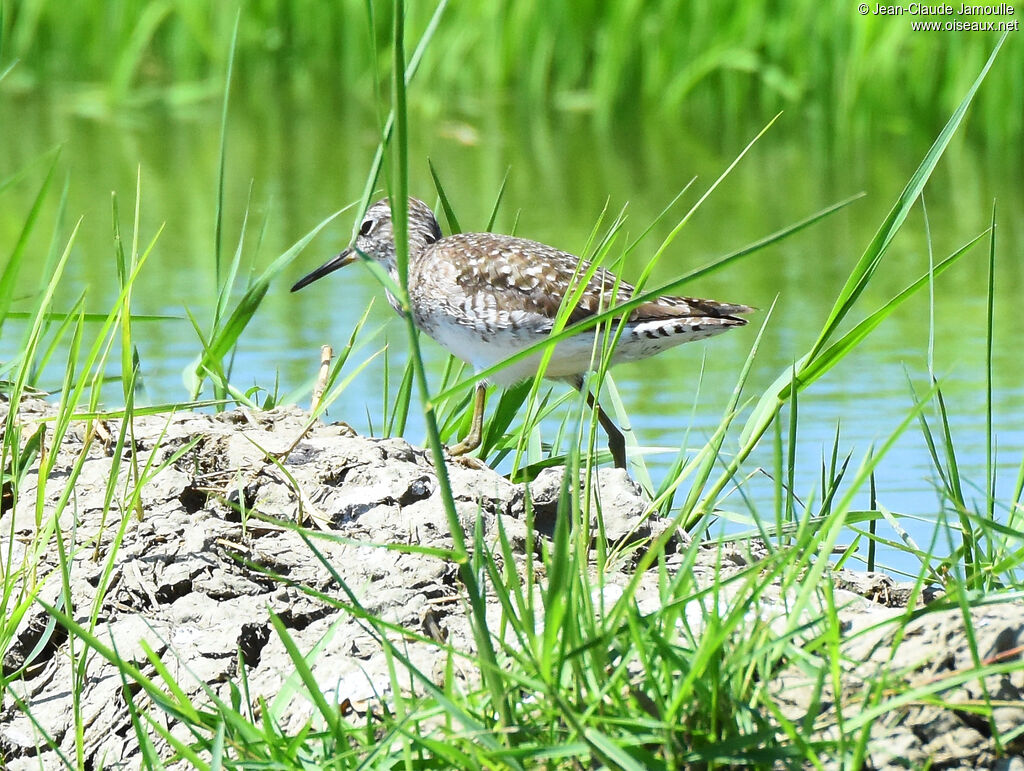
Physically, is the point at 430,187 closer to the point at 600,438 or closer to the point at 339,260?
the point at 339,260

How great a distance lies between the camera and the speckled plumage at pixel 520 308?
15.5 ft

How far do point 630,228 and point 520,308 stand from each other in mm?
3618

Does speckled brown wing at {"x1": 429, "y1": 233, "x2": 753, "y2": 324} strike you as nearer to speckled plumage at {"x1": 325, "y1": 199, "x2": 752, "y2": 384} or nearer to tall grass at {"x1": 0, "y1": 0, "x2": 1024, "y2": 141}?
speckled plumage at {"x1": 325, "y1": 199, "x2": 752, "y2": 384}

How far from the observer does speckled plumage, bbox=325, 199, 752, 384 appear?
4730 mm

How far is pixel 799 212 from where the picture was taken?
28.8ft

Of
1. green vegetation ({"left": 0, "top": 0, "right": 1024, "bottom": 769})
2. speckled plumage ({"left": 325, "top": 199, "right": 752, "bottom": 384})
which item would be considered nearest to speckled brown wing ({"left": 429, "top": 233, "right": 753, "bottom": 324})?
speckled plumage ({"left": 325, "top": 199, "right": 752, "bottom": 384})

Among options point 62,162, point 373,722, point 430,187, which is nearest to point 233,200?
point 430,187

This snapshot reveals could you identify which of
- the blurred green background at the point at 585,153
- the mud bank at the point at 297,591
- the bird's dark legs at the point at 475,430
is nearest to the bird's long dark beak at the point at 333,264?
the blurred green background at the point at 585,153

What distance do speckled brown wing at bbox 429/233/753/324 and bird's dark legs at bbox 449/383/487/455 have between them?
0.42 metres

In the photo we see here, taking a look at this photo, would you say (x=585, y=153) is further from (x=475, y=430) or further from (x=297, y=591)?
(x=297, y=591)

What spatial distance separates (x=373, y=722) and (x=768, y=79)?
8.54 meters

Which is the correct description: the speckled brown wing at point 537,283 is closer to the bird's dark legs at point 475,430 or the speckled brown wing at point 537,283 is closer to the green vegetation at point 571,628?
the bird's dark legs at point 475,430

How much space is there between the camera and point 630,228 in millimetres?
8430

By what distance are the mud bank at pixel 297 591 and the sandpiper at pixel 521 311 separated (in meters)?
0.98
